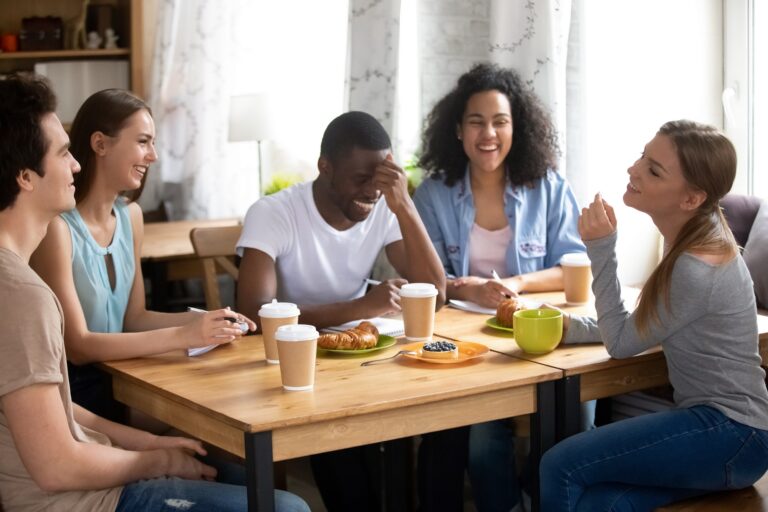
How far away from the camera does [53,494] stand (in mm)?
1812

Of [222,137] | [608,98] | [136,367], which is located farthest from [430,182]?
[222,137]

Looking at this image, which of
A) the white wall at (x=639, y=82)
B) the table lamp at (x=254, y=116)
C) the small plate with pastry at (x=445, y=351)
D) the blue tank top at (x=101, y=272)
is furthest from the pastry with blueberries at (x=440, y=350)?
the table lamp at (x=254, y=116)

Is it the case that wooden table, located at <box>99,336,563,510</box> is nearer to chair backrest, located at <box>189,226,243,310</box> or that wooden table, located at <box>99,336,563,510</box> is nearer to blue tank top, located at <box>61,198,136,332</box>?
blue tank top, located at <box>61,198,136,332</box>

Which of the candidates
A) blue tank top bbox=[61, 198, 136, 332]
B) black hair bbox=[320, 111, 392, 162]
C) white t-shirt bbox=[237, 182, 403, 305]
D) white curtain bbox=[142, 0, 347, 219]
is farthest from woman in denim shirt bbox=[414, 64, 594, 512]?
white curtain bbox=[142, 0, 347, 219]

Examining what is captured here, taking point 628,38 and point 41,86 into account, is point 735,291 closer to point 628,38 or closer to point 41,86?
point 41,86

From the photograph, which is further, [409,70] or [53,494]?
[409,70]

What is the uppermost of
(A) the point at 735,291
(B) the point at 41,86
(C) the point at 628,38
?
(C) the point at 628,38

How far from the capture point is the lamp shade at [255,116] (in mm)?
4543

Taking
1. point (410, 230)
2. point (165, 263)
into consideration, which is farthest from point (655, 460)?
point (165, 263)

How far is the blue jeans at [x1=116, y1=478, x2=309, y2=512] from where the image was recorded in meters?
1.88

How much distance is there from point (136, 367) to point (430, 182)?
4.16ft

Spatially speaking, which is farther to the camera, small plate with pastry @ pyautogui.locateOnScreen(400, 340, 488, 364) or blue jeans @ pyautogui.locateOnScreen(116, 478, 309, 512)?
small plate with pastry @ pyautogui.locateOnScreen(400, 340, 488, 364)

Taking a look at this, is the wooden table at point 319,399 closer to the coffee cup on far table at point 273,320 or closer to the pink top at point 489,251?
the coffee cup on far table at point 273,320

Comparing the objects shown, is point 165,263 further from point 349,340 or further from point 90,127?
point 349,340
